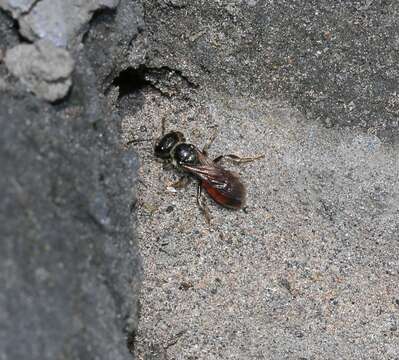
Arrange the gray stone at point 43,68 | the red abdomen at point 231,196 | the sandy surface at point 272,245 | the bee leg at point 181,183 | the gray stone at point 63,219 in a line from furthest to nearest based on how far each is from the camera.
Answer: the bee leg at point 181,183, the red abdomen at point 231,196, the sandy surface at point 272,245, the gray stone at point 43,68, the gray stone at point 63,219

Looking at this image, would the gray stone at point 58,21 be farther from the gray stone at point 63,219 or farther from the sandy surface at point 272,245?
the sandy surface at point 272,245

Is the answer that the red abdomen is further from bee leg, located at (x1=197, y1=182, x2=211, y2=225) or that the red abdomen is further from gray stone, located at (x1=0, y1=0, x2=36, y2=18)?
gray stone, located at (x1=0, y1=0, x2=36, y2=18)

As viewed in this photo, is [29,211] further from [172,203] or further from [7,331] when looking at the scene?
[172,203]

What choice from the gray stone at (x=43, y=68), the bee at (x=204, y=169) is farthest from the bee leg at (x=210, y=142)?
the gray stone at (x=43, y=68)

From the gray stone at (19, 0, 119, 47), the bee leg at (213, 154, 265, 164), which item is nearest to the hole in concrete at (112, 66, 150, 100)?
the bee leg at (213, 154, 265, 164)

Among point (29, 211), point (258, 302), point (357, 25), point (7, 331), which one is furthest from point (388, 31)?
point (7, 331)

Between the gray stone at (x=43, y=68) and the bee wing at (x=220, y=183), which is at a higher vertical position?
the gray stone at (x=43, y=68)

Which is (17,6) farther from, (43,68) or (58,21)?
(43,68)
